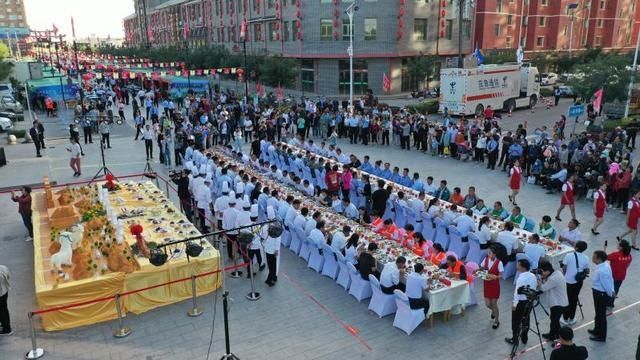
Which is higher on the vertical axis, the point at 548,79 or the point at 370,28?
the point at 370,28

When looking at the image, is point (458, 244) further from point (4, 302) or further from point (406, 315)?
point (4, 302)

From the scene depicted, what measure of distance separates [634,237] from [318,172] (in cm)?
980

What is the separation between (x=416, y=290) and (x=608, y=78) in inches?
975

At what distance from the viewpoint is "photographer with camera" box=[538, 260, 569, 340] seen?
8.45 metres

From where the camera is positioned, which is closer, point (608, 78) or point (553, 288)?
point (553, 288)

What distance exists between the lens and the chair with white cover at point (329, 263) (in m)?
11.4

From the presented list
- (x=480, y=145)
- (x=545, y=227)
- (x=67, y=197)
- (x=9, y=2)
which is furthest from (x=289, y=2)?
(x=9, y=2)

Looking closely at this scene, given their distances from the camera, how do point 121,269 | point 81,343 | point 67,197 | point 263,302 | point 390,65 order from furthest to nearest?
1. point 390,65
2. point 67,197
3. point 263,302
4. point 121,269
5. point 81,343

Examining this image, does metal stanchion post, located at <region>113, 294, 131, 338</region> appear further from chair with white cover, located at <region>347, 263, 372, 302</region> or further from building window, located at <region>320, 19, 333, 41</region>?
building window, located at <region>320, 19, 333, 41</region>

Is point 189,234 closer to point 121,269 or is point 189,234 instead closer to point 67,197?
point 121,269

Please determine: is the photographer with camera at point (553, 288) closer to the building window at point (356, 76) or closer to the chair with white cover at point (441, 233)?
the chair with white cover at point (441, 233)

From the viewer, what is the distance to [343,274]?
11.2 m

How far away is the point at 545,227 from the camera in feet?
38.7

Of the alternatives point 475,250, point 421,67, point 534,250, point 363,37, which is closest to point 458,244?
point 475,250
